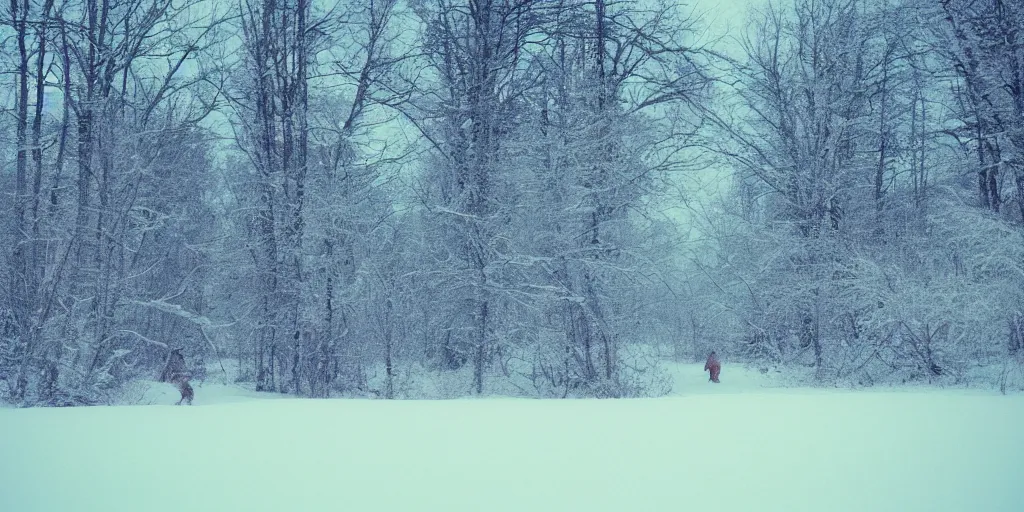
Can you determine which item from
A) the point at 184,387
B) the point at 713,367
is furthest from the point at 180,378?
the point at 713,367

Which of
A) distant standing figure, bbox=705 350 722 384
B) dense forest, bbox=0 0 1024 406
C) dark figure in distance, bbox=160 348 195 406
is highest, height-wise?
dense forest, bbox=0 0 1024 406

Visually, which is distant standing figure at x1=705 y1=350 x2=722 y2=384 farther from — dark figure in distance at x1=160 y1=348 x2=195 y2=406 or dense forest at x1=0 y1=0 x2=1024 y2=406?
dark figure in distance at x1=160 y1=348 x2=195 y2=406

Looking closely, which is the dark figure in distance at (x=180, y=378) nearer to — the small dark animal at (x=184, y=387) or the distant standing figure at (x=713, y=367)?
the small dark animal at (x=184, y=387)

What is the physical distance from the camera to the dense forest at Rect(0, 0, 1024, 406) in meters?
9.45

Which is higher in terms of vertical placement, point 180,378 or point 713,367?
point 180,378

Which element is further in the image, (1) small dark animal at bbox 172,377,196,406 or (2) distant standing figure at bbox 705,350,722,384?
(2) distant standing figure at bbox 705,350,722,384

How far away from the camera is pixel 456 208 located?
10031 millimetres

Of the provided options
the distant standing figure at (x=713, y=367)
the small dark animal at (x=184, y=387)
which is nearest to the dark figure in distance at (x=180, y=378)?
the small dark animal at (x=184, y=387)

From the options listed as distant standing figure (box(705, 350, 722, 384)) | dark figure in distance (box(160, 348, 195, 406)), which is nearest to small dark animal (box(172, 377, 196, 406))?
dark figure in distance (box(160, 348, 195, 406))

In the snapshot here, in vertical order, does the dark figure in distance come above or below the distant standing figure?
above

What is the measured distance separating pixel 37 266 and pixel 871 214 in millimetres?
19275

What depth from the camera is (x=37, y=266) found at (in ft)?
30.3

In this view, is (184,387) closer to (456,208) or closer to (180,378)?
(180,378)

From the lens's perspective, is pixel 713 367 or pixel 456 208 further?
pixel 713 367
